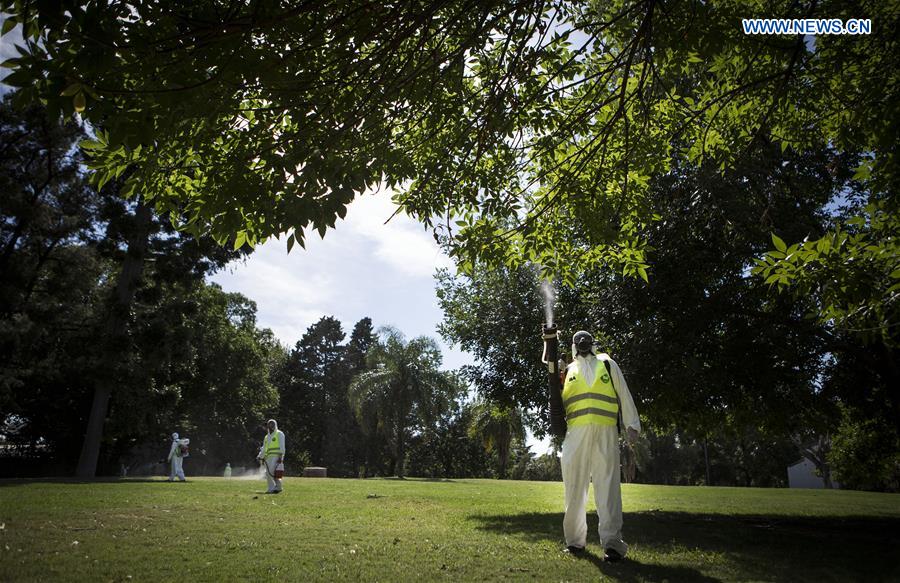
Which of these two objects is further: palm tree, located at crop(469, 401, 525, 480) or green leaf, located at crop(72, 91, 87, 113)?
palm tree, located at crop(469, 401, 525, 480)

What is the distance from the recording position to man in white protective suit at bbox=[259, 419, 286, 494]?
17.0 m

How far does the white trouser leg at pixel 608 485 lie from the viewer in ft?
22.4

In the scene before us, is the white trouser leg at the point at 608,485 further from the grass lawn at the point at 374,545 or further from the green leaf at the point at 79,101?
the green leaf at the point at 79,101

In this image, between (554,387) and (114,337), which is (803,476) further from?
(554,387)

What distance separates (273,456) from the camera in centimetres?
1741

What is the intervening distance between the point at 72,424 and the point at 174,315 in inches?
649

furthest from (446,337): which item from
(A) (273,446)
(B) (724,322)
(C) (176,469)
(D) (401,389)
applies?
(D) (401,389)

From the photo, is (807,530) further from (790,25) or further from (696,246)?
(790,25)

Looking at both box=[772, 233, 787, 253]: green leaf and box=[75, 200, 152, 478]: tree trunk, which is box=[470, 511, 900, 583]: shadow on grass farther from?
box=[75, 200, 152, 478]: tree trunk

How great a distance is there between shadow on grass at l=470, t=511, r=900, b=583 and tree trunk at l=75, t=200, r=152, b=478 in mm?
20722

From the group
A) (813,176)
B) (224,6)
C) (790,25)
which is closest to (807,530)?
(813,176)

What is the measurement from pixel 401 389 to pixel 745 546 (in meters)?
44.7

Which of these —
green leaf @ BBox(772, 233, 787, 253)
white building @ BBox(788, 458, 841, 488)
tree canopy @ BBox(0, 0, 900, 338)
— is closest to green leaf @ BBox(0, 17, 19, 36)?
tree canopy @ BBox(0, 0, 900, 338)

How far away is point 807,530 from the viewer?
11.5 m
